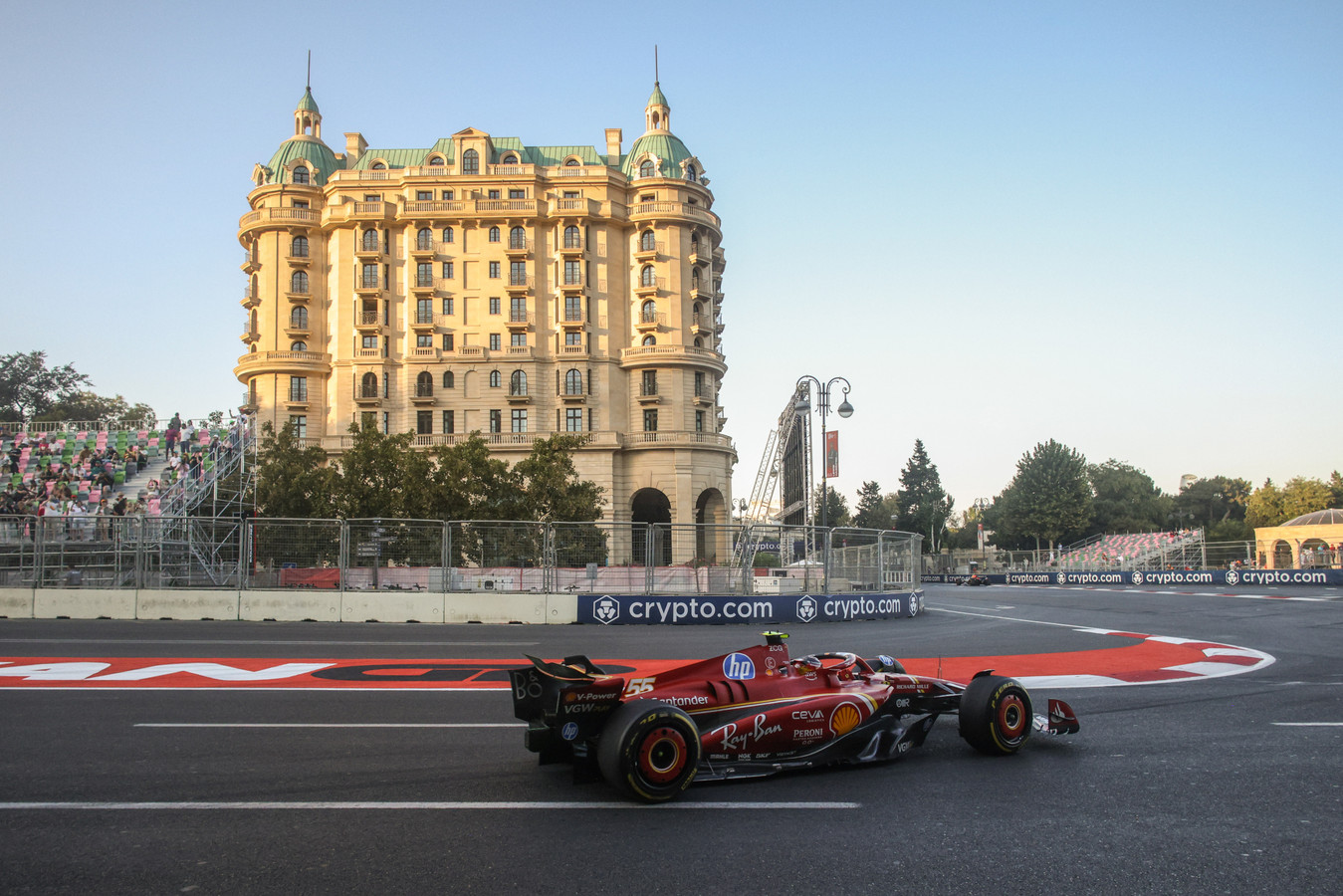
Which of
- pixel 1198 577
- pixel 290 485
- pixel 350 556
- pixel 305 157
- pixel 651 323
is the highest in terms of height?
pixel 305 157

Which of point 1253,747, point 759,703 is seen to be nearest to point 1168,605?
point 1253,747

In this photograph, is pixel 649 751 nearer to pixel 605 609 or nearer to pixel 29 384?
pixel 605 609

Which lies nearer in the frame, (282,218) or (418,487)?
(418,487)

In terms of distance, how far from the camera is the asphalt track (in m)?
4.34

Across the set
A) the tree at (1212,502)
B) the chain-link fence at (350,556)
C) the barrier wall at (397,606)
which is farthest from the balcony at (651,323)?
the tree at (1212,502)

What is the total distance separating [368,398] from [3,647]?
50.6 metres

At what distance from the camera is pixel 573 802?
5566 millimetres

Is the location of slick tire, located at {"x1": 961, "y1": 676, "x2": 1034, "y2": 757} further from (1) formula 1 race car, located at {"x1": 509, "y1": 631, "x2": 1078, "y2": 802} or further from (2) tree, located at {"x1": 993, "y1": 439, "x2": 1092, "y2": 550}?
(2) tree, located at {"x1": 993, "y1": 439, "x2": 1092, "y2": 550}

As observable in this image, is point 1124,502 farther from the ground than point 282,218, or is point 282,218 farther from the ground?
point 282,218

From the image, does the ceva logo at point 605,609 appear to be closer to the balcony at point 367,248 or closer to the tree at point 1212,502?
the balcony at point 367,248

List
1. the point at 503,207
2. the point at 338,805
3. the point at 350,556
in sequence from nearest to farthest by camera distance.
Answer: the point at 338,805 → the point at 350,556 → the point at 503,207

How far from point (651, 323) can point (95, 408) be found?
2581 inches

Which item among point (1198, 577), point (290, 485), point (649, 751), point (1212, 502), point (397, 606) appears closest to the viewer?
point (649, 751)

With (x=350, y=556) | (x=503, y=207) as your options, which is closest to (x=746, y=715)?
(x=350, y=556)
